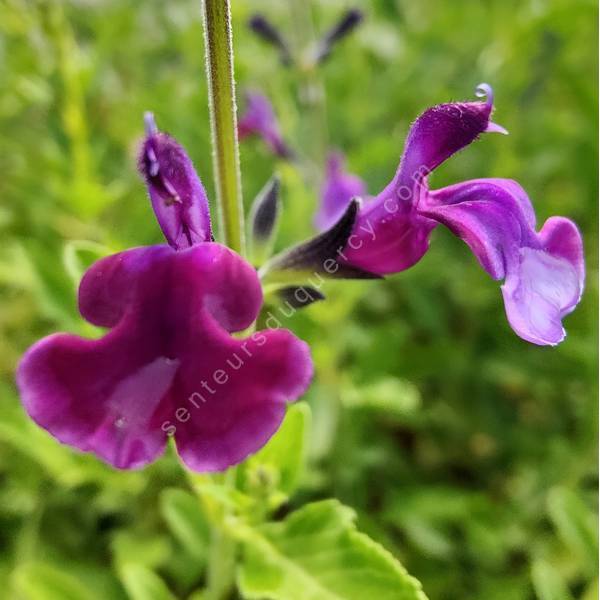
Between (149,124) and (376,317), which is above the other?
(149,124)

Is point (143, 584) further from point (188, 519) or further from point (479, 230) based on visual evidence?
point (479, 230)

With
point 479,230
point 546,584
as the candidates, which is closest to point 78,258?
point 479,230

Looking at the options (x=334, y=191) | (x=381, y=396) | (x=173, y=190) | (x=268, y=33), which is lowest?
(x=381, y=396)

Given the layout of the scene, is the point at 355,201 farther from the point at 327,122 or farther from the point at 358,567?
the point at 327,122

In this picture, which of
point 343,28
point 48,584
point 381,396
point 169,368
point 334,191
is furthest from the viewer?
point 343,28

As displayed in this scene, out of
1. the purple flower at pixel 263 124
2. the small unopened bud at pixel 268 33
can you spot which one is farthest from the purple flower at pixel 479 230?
the small unopened bud at pixel 268 33

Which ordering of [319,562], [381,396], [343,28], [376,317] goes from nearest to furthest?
[319,562]
[381,396]
[343,28]
[376,317]

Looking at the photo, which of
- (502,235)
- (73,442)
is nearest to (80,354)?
(73,442)
